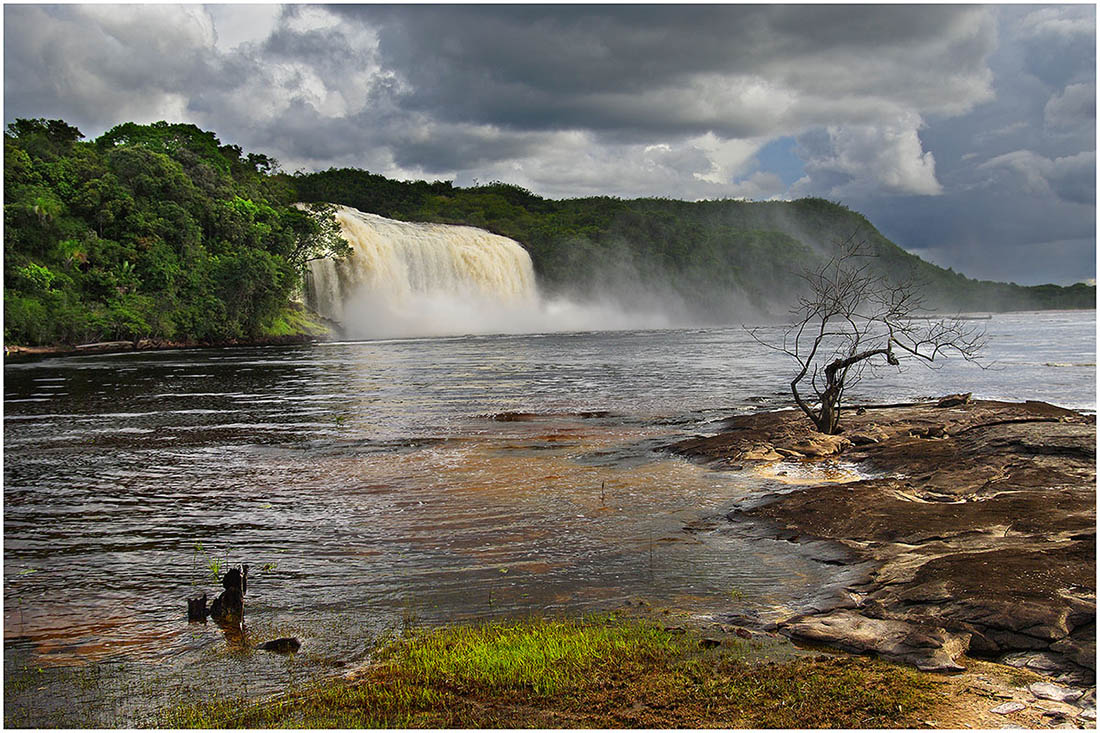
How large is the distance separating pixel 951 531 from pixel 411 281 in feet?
214

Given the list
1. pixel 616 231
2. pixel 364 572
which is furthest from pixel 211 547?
pixel 616 231

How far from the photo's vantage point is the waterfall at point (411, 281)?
6819 cm

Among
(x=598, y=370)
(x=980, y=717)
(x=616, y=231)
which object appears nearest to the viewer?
(x=980, y=717)

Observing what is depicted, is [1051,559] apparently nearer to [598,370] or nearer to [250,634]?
[250,634]

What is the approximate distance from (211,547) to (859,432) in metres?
11.5

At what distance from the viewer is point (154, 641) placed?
6.71 metres

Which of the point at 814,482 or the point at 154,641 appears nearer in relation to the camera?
the point at 154,641

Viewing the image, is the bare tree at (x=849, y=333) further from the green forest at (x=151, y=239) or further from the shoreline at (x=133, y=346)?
the shoreline at (x=133, y=346)

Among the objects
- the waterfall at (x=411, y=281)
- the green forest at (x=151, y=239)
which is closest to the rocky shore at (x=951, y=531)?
the green forest at (x=151, y=239)

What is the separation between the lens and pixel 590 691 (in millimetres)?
5352

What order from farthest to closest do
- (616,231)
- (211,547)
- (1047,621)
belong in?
1. (616,231)
2. (211,547)
3. (1047,621)

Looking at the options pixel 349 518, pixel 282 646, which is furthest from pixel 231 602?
pixel 349 518

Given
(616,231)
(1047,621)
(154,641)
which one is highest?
(616,231)

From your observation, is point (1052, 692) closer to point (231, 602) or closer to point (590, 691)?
point (590, 691)
